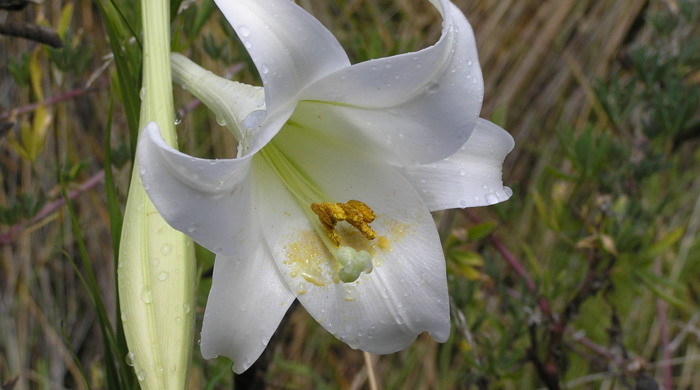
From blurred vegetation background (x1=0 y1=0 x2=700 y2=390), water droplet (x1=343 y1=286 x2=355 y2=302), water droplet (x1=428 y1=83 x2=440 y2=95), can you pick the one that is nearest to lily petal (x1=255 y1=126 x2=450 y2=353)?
water droplet (x1=343 y1=286 x2=355 y2=302)

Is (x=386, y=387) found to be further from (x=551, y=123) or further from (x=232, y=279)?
(x=232, y=279)

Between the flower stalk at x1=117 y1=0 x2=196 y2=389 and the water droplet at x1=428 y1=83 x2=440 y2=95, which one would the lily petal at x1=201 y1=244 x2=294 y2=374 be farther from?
the water droplet at x1=428 y1=83 x2=440 y2=95

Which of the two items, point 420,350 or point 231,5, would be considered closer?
point 231,5

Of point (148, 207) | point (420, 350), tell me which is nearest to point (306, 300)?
point (148, 207)

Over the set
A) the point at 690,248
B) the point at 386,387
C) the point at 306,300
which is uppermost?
the point at 306,300

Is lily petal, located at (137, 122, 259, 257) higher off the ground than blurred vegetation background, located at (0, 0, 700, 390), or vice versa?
lily petal, located at (137, 122, 259, 257)

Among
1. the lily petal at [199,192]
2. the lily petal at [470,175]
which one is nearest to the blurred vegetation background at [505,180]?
the lily petal at [470,175]
